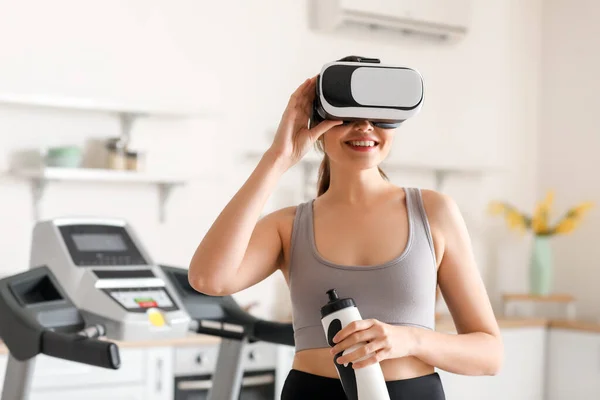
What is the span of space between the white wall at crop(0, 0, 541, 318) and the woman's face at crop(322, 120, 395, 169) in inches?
88.9

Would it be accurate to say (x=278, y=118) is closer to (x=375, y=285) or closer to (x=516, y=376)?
(x=516, y=376)

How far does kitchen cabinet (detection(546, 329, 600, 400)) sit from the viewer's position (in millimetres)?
3859

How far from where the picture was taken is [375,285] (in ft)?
3.91

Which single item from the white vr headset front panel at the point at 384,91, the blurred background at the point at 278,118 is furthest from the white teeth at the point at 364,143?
the blurred background at the point at 278,118

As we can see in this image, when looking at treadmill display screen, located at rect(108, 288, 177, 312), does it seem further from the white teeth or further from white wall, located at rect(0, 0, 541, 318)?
white wall, located at rect(0, 0, 541, 318)

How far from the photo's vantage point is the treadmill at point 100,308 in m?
1.52

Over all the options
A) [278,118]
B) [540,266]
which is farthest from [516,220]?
[278,118]

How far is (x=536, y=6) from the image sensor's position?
4.66 meters

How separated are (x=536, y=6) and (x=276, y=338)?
11.2ft

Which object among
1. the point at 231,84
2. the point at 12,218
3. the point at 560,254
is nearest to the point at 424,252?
the point at 12,218

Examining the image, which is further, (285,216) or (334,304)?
(285,216)

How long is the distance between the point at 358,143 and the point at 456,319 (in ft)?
0.96

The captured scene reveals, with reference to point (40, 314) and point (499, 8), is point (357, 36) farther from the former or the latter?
point (40, 314)

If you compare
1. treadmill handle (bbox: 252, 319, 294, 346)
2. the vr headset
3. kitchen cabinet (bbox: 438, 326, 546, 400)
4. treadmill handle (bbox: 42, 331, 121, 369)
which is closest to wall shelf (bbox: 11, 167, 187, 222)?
kitchen cabinet (bbox: 438, 326, 546, 400)
